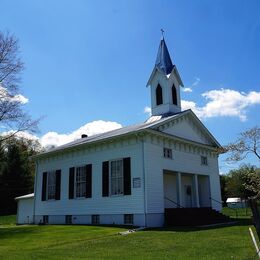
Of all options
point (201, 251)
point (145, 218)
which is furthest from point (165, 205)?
point (201, 251)

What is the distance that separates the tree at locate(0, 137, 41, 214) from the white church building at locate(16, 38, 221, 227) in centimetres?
1907

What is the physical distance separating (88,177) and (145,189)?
5.03 meters

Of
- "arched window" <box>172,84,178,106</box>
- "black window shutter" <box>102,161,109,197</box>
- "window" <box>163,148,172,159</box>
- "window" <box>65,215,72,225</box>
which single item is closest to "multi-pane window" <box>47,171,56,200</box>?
"window" <box>65,215,72,225</box>

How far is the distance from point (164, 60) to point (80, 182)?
36.8 feet

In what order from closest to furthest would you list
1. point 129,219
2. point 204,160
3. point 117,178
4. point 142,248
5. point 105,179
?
point 142,248
point 129,219
point 117,178
point 105,179
point 204,160

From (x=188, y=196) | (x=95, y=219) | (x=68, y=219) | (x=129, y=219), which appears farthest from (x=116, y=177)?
(x=188, y=196)

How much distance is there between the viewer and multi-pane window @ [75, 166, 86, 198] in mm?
24406

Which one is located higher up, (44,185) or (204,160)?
(204,160)

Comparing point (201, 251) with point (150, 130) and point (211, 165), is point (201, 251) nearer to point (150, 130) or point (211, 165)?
point (150, 130)

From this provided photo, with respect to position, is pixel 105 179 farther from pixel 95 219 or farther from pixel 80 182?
pixel 80 182

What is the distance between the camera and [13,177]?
50094mm

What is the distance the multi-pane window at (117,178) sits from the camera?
856 inches

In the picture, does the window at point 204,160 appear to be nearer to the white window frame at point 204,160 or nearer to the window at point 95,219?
the white window frame at point 204,160

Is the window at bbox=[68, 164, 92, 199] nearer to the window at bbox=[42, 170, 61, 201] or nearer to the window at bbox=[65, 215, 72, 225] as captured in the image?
the window at bbox=[65, 215, 72, 225]
